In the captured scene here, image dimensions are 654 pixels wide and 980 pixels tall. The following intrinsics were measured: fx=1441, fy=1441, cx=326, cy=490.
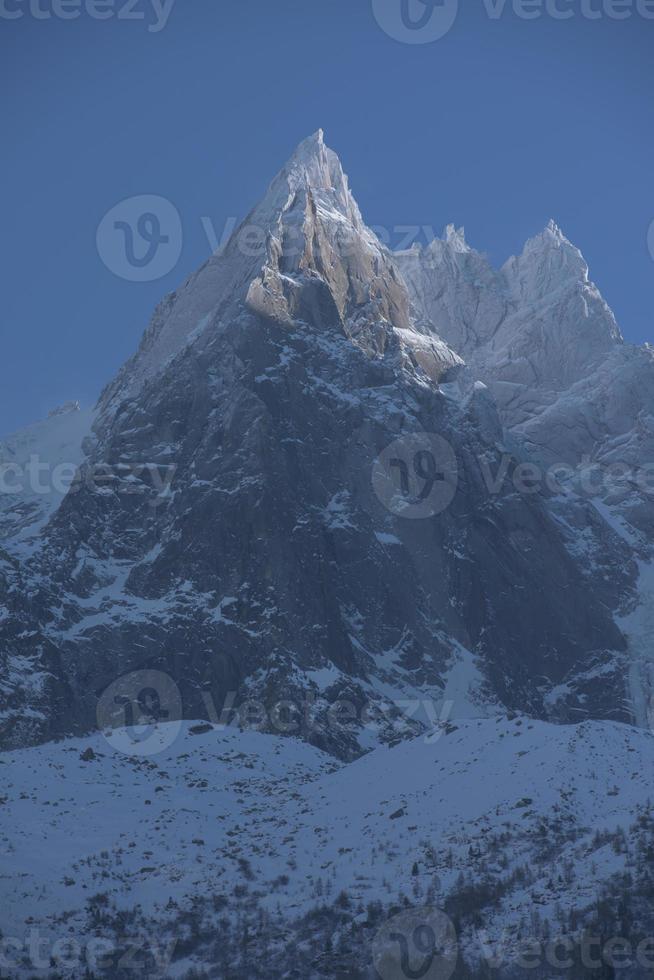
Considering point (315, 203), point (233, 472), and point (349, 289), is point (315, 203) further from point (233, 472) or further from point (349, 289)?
point (233, 472)

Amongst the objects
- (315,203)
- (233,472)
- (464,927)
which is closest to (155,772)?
(464,927)

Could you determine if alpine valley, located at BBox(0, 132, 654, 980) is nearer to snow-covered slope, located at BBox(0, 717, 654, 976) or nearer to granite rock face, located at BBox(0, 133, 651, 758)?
snow-covered slope, located at BBox(0, 717, 654, 976)

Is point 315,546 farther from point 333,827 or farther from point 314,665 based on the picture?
point 333,827

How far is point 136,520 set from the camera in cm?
16412

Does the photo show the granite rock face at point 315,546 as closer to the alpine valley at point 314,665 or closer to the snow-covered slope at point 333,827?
the alpine valley at point 314,665

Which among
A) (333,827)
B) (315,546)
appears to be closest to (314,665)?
(315,546)

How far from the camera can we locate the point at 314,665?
141625mm

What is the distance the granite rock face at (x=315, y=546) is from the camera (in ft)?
465

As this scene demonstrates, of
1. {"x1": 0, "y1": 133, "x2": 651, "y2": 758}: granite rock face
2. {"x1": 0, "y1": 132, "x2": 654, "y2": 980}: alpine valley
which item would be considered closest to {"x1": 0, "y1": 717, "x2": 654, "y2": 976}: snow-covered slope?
{"x1": 0, "y1": 132, "x2": 654, "y2": 980}: alpine valley

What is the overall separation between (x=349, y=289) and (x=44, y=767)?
135323mm

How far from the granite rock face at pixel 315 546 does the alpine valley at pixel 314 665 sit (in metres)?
0.38

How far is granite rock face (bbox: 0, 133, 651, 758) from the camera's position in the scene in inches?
5576

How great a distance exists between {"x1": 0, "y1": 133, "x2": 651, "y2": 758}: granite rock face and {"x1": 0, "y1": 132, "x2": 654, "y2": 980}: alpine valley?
38 centimetres

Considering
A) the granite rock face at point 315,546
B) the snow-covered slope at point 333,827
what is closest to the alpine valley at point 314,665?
the snow-covered slope at point 333,827
